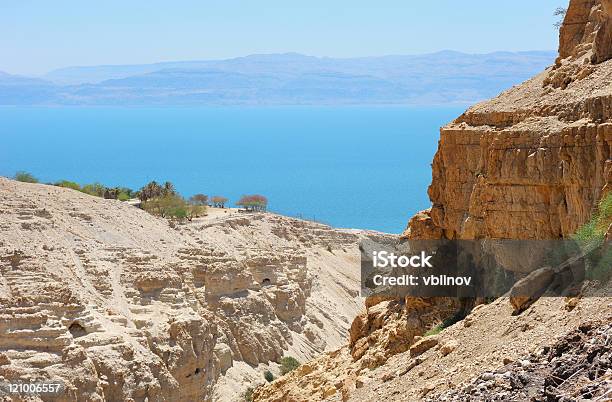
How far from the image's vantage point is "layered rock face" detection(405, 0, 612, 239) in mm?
21328

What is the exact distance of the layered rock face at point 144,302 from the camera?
116 ft

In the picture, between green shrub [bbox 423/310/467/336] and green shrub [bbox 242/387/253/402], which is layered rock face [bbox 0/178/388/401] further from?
green shrub [bbox 423/310/467/336]

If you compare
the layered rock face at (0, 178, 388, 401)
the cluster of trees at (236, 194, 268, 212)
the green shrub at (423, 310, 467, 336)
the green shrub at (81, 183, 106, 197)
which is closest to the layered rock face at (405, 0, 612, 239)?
the green shrub at (423, 310, 467, 336)

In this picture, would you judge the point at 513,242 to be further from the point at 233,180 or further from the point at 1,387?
the point at 233,180

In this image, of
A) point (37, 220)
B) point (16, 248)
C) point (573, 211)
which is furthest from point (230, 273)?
point (573, 211)

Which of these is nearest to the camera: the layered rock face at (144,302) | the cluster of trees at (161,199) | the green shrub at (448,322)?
the green shrub at (448,322)

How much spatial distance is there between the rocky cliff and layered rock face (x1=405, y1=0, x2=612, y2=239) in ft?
0.07

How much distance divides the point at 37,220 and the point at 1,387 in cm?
1233

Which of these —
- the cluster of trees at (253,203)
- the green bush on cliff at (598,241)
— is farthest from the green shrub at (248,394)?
the cluster of trees at (253,203)

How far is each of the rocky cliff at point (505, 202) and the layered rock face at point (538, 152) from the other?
0.9 inches

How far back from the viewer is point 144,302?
43.7 meters

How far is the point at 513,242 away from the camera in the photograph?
23.0 m

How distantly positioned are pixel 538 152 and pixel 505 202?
4.32ft

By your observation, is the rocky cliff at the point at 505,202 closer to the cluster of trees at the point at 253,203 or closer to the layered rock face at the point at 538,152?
the layered rock face at the point at 538,152
